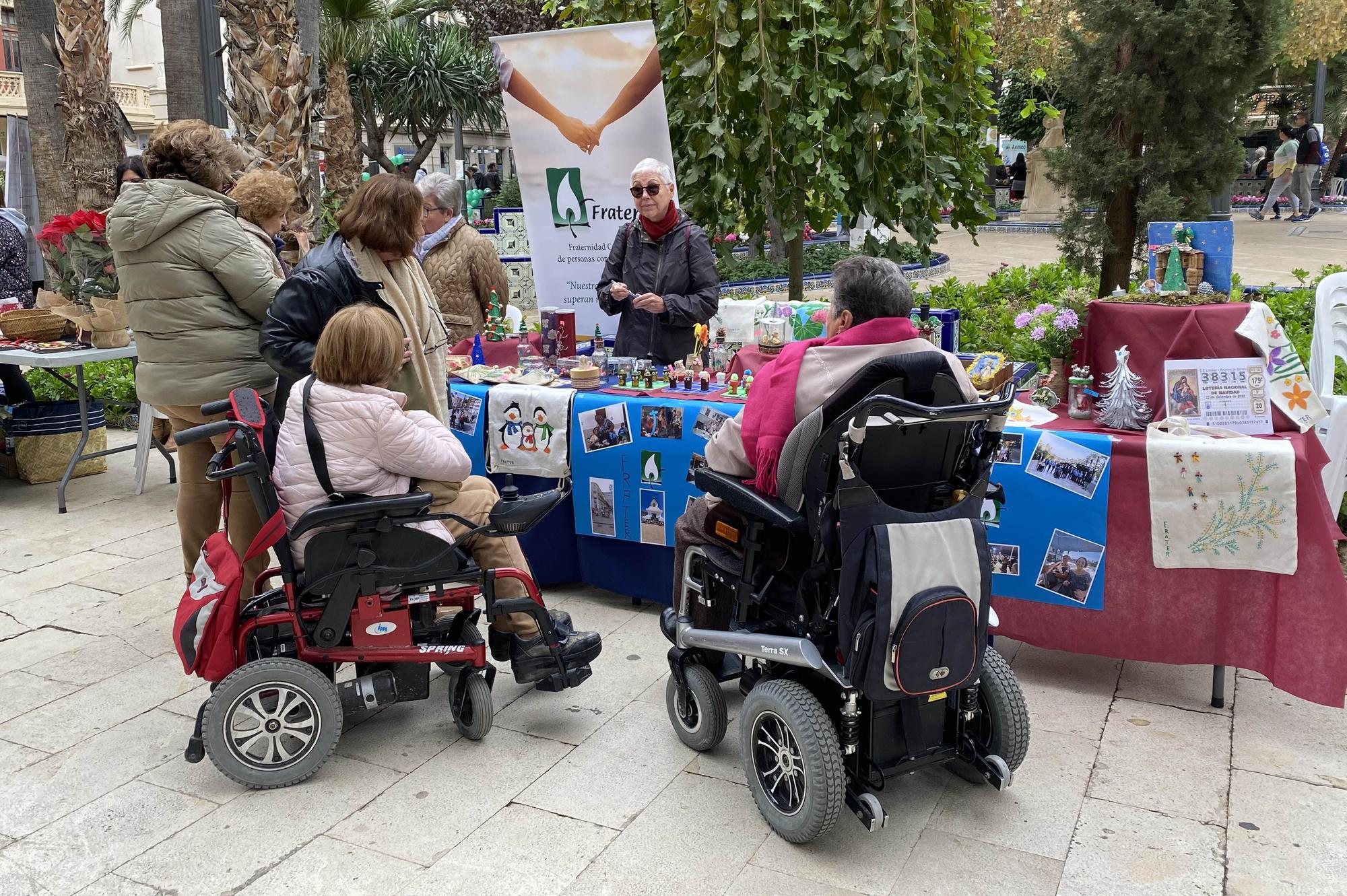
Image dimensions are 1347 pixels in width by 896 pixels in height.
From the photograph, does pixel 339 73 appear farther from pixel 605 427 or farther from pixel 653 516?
pixel 653 516

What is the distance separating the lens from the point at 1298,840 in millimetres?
2627

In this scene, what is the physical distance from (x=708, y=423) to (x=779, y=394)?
109 centimetres

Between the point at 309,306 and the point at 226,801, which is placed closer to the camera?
the point at 226,801

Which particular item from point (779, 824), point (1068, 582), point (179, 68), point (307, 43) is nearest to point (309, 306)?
point (779, 824)

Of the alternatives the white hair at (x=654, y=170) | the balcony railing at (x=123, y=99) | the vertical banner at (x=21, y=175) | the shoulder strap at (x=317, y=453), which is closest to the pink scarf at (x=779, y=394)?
the shoulder strap at (x=317, y=453)

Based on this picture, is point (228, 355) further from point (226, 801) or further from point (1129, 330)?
point (1129, 330)

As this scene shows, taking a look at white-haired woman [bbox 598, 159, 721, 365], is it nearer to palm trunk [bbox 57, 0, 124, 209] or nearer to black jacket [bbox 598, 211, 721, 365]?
black jacket [bbox 598, 211, 721, 365]

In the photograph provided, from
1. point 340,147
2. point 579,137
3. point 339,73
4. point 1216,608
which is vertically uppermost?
point 339,73

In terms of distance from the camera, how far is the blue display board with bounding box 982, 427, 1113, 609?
330cm

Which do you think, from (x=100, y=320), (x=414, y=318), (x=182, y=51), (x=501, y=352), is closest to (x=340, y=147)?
(x=182, y=51)

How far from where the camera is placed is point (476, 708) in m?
3.13

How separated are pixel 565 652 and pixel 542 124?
2931 millimetres

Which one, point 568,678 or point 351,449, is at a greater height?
point 351,449

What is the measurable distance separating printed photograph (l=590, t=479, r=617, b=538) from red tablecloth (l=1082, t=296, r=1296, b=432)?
179 centimetres
